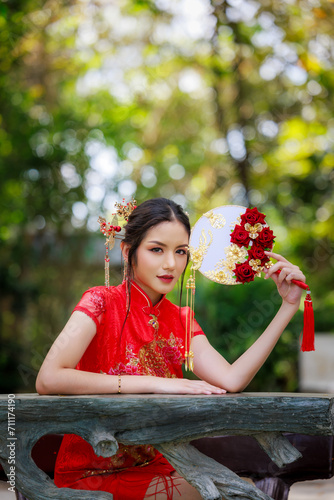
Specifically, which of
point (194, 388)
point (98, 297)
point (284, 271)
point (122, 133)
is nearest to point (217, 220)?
point (284, 271)

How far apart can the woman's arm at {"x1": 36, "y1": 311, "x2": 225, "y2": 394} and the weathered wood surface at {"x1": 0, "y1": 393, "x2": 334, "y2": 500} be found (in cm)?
10

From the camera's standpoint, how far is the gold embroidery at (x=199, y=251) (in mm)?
2281

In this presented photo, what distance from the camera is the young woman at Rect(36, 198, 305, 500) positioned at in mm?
1975

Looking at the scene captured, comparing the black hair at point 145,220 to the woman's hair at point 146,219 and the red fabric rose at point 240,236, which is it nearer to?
the woman's hair at point 146,219

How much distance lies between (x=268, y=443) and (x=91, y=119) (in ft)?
24.7

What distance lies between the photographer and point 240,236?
2.20 metres

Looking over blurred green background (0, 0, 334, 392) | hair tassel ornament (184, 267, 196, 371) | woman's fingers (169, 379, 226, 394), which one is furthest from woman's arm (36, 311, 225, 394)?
blurred green background (0, 0, 334, 392)

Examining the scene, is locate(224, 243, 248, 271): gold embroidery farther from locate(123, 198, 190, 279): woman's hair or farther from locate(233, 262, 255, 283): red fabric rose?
locate(123, 198, 190, 279): woman's hair

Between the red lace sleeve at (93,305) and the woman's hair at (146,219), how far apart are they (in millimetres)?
182

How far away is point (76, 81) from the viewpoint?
9.38 metres

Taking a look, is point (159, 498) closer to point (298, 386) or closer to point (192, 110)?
point (298, 386)

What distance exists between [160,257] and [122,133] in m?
6.71

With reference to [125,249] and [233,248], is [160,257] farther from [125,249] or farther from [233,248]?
[233,248]

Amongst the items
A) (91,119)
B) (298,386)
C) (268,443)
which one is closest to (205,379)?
(268,443)
